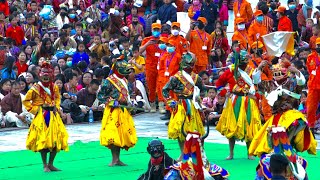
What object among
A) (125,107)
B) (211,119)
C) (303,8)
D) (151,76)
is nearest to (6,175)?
(125,107)

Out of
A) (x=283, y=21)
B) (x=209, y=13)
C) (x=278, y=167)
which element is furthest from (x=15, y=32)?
(x=278, y=167)

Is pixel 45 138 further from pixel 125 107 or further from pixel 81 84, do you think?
pixel 81 84

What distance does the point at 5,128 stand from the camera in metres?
21.4

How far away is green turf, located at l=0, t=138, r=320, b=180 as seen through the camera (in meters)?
16.1

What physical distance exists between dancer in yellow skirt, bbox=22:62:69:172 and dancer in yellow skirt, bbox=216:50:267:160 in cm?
266

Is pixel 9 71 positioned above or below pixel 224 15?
below

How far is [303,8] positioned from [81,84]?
6450 millimetres

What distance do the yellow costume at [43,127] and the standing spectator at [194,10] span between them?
1058 cm

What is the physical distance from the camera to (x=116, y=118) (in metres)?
16.7

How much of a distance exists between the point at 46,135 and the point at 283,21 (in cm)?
1090

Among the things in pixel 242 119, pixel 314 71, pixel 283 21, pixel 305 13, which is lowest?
pixel 242 119

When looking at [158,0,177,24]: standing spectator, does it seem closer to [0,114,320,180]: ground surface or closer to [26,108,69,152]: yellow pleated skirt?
[0,114,320,180]: ground surface

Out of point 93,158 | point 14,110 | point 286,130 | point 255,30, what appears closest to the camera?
point 286,130

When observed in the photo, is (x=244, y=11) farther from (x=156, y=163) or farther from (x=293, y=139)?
(x=156, y=163)
